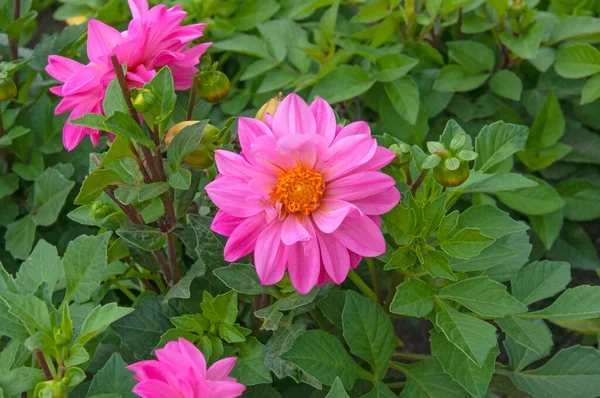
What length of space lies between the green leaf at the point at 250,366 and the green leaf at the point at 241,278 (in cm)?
8

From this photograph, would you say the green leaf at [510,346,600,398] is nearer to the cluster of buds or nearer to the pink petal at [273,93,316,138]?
the cluster of buds

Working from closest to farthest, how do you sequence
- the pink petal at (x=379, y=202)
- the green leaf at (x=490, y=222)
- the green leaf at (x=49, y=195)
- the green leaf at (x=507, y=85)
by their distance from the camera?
the pink petal at (x=379, y=202) < the green leaf at (x=490, y=222) < the green leaf at (x=49, y=195) < the green leaf at (x=507, y=85)

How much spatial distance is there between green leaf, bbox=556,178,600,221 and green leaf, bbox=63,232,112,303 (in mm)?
892

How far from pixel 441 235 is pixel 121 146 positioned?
15.1 inches

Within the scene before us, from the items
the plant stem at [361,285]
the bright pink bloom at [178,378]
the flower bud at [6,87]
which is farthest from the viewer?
the flower bud at [6,87]

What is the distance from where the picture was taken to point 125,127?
77 centimetres

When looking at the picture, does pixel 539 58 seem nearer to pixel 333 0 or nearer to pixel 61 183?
pixel 333 0

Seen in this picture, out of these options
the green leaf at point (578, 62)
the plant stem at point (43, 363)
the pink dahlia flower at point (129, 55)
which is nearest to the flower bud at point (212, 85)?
the pink dahlia flower at point (129, 55)

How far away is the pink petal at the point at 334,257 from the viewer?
28.7 inches

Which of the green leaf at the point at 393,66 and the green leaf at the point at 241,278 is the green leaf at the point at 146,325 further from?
the green leaf at the point at 393,66

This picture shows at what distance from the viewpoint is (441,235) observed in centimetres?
83

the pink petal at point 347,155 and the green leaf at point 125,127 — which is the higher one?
the green leaf at point 125,127

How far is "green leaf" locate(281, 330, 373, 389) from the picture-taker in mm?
803

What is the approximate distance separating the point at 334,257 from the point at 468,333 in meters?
0.19
